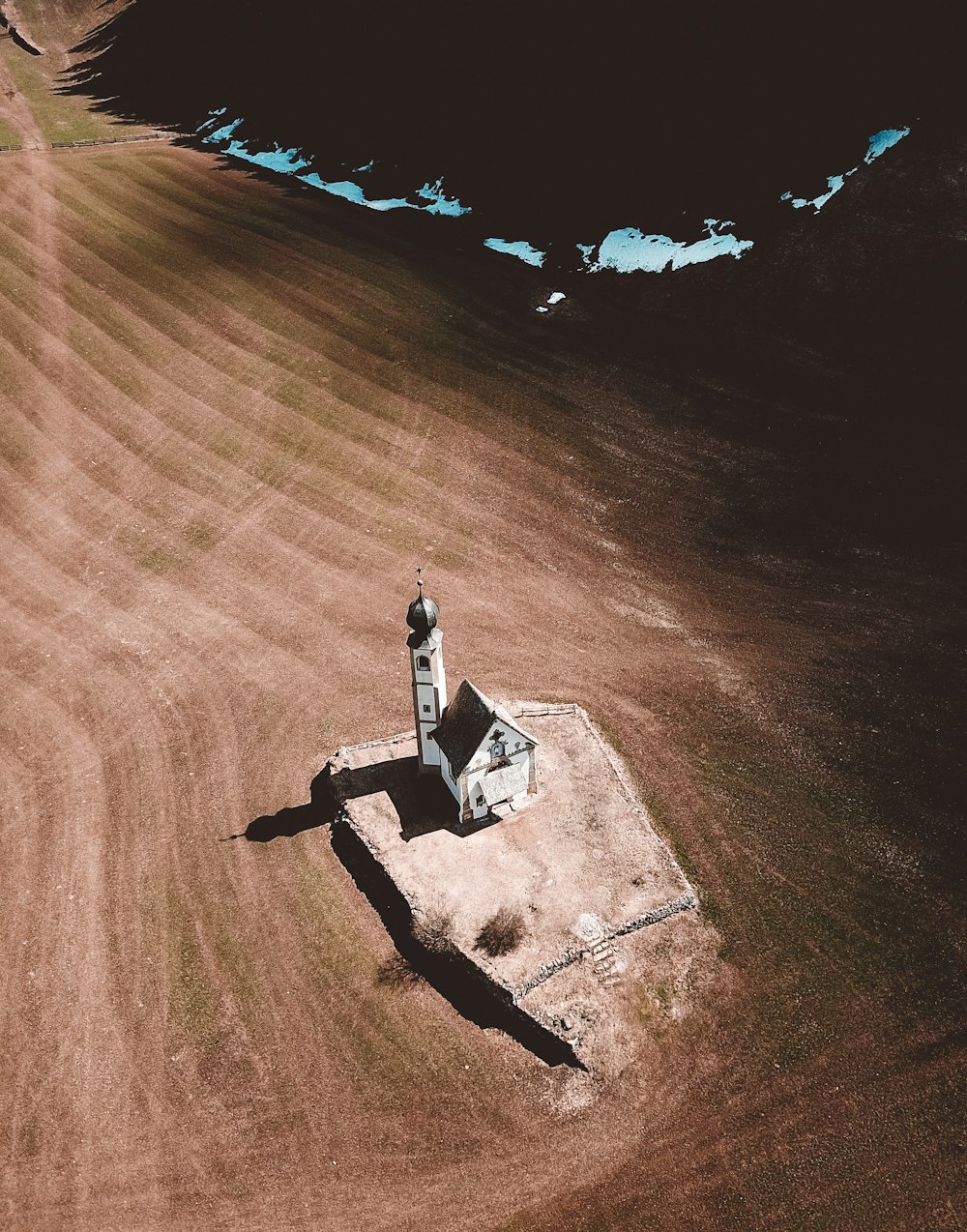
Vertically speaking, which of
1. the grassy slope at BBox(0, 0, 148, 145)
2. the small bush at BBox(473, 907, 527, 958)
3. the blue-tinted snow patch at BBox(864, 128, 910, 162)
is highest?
the grassy slope at BBox(0, 0, 148, 145)

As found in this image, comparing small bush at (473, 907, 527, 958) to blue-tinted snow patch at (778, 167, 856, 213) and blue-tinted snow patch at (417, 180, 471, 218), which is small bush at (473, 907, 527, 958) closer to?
blue-tinted snow patch at (778, 167, 856, 213)

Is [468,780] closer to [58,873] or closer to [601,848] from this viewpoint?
[601,848]

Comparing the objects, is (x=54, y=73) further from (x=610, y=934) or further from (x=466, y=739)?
(x=610, y=934)

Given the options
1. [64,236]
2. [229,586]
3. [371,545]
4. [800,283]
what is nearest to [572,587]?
[371,545]

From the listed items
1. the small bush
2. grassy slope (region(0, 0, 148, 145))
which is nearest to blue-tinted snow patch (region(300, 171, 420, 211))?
grassy slope (region(0, 0, 148, 145))

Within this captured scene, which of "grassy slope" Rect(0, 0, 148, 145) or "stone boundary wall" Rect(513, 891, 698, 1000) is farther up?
"grassy slope" Rect(0, 0, 148, 145)

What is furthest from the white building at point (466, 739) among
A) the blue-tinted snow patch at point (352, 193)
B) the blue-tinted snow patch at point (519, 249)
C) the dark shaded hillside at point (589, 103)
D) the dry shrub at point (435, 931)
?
A: the blue-tinted snow patch at point (352, 193)

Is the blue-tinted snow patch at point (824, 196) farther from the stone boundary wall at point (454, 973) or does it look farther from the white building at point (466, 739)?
the stone boundary wall at point (454, 973)
